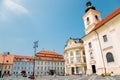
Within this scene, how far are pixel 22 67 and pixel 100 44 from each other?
41258mm

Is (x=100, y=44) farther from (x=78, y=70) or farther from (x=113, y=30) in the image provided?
(x=78, y=70)

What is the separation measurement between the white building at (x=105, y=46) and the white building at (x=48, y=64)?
30860mm

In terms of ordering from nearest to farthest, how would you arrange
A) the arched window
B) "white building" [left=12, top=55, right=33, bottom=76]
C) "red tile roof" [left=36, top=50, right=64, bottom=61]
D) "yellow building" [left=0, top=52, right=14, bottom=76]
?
the arched window → "white building" [left=12, top=55, right=33, bottom=76] → "yellow building" [left=0, top=52, right=14, bottom=76] → "red tile roof" [left=36, top=50, right=64, bottom=61]

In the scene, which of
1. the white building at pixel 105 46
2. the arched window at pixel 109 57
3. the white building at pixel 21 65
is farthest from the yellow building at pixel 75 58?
→ the white building at pixel 21 65

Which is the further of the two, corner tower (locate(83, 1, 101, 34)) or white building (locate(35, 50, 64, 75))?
white building (locate(35, 50, 64, 75))

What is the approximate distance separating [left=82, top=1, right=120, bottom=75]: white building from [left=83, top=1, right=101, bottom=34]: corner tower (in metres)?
5.05

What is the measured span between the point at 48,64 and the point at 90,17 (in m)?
33.5

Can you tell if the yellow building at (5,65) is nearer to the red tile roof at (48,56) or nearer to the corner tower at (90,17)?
the red tile roof at (48,56)

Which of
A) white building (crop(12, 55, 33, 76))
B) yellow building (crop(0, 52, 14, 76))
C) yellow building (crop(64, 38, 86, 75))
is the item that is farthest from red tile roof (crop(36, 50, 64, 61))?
yellow building (crop(64, 38, 86, 75))

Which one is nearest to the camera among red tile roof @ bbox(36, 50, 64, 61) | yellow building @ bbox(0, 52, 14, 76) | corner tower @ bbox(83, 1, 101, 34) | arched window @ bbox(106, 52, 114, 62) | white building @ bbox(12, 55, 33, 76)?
arched window @ bbox(106, 52, 114, 62)

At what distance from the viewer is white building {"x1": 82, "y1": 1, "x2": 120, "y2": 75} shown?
65.0 feet

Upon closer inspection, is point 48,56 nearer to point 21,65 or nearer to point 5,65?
point 21,65

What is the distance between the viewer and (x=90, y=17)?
3228 cm

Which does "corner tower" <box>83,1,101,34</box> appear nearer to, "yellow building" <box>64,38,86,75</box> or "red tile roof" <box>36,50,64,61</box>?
"yellow building" <box>64,38,86,75</box>
